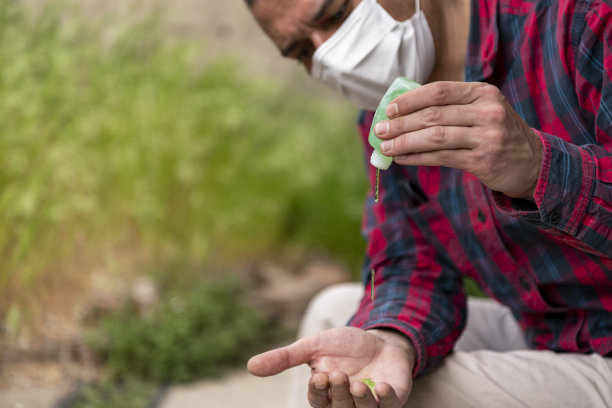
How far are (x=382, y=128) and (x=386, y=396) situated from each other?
1.58 feet

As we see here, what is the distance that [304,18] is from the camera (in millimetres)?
1647

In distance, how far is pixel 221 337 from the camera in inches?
116

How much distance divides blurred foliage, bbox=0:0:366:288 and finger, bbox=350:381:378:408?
5.40 feet

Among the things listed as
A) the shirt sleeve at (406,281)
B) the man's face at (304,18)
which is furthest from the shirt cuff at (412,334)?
the man's face at (304,18)

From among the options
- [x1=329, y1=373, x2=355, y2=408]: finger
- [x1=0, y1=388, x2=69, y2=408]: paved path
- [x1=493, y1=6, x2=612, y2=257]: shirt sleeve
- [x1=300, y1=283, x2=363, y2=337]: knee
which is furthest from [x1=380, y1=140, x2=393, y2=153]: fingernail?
[x1=0, y1=388, x2=69, y2=408]: paved path

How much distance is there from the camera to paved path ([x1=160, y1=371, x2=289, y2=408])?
2691 mm

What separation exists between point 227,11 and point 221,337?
2960 millimetres

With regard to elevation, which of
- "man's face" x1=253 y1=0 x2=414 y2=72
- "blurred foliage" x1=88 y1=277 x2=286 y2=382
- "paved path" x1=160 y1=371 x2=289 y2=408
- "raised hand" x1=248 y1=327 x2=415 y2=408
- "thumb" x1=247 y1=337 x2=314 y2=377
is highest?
"man's face" x1=253 y1=0 x2=414 y2=72

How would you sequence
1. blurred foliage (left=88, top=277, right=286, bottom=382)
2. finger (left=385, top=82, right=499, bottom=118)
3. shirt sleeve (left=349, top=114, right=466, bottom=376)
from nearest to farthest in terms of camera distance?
finger (left=385, top=82, right=499, bottom=118), shirt sleeve (left=349, top=114, right=466, bottom=376), blurred foliage (left=88, top=277, right=286, bottom=382)

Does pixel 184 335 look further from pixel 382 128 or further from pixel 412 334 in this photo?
Answer: pixel 382 128

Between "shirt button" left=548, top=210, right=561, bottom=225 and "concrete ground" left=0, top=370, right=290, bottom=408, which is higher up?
"shirt button" left=548, top=210, right=561, bottom=225

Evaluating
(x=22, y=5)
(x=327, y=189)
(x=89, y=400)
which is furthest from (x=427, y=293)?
(x=327, y=189)

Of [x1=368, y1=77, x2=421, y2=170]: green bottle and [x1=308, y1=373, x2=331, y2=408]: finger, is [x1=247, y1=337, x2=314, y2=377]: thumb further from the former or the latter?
[x1=368, y1=77, x2=421, y2=170]: green bottle

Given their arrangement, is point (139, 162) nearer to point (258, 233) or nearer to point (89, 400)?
point (258, 233)
